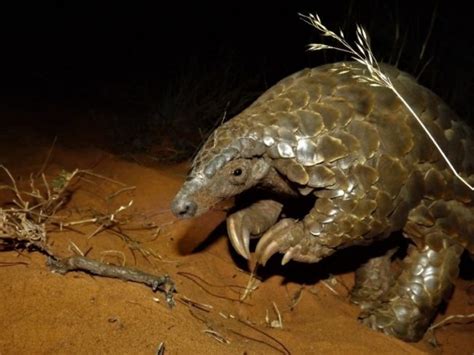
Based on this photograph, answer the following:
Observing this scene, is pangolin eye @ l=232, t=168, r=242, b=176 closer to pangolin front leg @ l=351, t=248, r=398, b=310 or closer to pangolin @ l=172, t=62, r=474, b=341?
pangolin @ l=172, t=62, r=474, b=341

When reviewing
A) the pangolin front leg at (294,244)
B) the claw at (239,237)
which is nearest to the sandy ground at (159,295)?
the claw at (239,237)

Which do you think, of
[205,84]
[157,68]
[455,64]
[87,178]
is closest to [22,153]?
[87,178]

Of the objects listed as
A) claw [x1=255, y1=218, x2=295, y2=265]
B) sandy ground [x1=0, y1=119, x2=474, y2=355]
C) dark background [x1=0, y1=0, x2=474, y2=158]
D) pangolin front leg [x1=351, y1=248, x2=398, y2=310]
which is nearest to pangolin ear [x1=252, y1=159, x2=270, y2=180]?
claw [x1=255, y1=218, x2=295, y2=265]

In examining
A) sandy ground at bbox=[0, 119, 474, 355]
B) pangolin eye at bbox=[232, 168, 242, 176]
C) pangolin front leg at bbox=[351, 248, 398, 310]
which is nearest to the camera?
sandy ground at bbox=[0, 119, 474, 355]

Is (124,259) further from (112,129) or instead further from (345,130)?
(112,129)

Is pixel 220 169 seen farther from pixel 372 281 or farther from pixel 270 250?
pixel 372 281

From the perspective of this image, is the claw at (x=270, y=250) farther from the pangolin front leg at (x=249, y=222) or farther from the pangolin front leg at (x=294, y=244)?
the pangolin front leg at (x=249, y=222)

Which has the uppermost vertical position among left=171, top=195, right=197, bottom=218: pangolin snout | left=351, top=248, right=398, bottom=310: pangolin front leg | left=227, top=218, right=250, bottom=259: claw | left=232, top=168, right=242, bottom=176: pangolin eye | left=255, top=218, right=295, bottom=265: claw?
left=232, top=168, right=242, bottom=176: pangolin eye

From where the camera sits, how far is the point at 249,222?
3184 millimetres

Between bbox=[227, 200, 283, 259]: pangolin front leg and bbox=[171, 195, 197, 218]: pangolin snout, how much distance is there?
0.43 metres

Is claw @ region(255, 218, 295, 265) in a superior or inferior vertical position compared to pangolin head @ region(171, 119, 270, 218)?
inferior

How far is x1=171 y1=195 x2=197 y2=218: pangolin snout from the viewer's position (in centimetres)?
272

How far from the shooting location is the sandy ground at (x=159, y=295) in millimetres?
2191

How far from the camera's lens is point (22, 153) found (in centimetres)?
436
